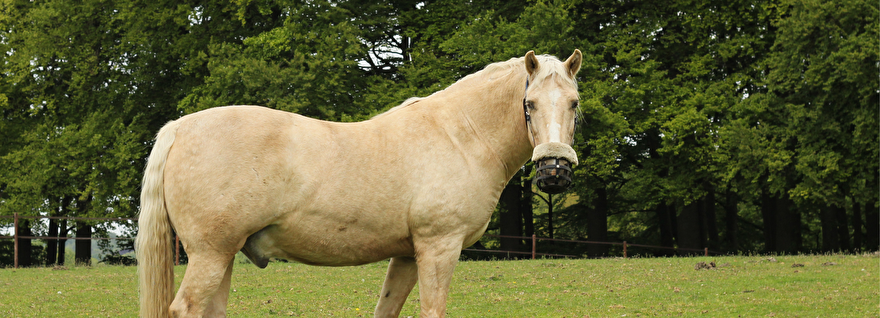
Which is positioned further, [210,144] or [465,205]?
Result: [465,205]

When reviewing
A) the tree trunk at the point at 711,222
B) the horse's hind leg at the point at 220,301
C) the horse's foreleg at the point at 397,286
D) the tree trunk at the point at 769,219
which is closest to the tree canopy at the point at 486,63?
the tree trunk at the point at 769,219

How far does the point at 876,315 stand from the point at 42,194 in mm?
26368

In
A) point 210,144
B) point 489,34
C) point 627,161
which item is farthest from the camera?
point 627,161

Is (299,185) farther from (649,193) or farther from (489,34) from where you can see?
(649,193)

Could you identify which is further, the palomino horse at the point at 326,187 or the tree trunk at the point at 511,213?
the tree trunk at the point at 511,213

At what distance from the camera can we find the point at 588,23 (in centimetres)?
2739

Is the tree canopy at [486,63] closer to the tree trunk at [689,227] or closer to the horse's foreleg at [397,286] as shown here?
the tree trunk at [689,227]

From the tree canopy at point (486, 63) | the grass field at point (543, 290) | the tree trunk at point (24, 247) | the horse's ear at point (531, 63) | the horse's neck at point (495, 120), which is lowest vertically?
the grass field at point (543, 290)

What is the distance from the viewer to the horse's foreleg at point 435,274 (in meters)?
4.46

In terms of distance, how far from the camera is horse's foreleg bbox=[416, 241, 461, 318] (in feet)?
14.6

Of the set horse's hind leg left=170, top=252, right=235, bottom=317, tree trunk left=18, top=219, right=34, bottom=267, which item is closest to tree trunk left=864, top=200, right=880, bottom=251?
horse's hind leg left=170, top=252, right=235, bottom=317

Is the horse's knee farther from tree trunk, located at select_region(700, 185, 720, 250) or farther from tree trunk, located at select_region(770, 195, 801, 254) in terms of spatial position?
tree trunk, located at select_region(700, 185, 720, 250)

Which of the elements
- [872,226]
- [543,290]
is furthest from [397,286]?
[872,226]

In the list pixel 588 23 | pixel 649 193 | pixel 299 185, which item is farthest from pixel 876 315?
pixel 588 23
